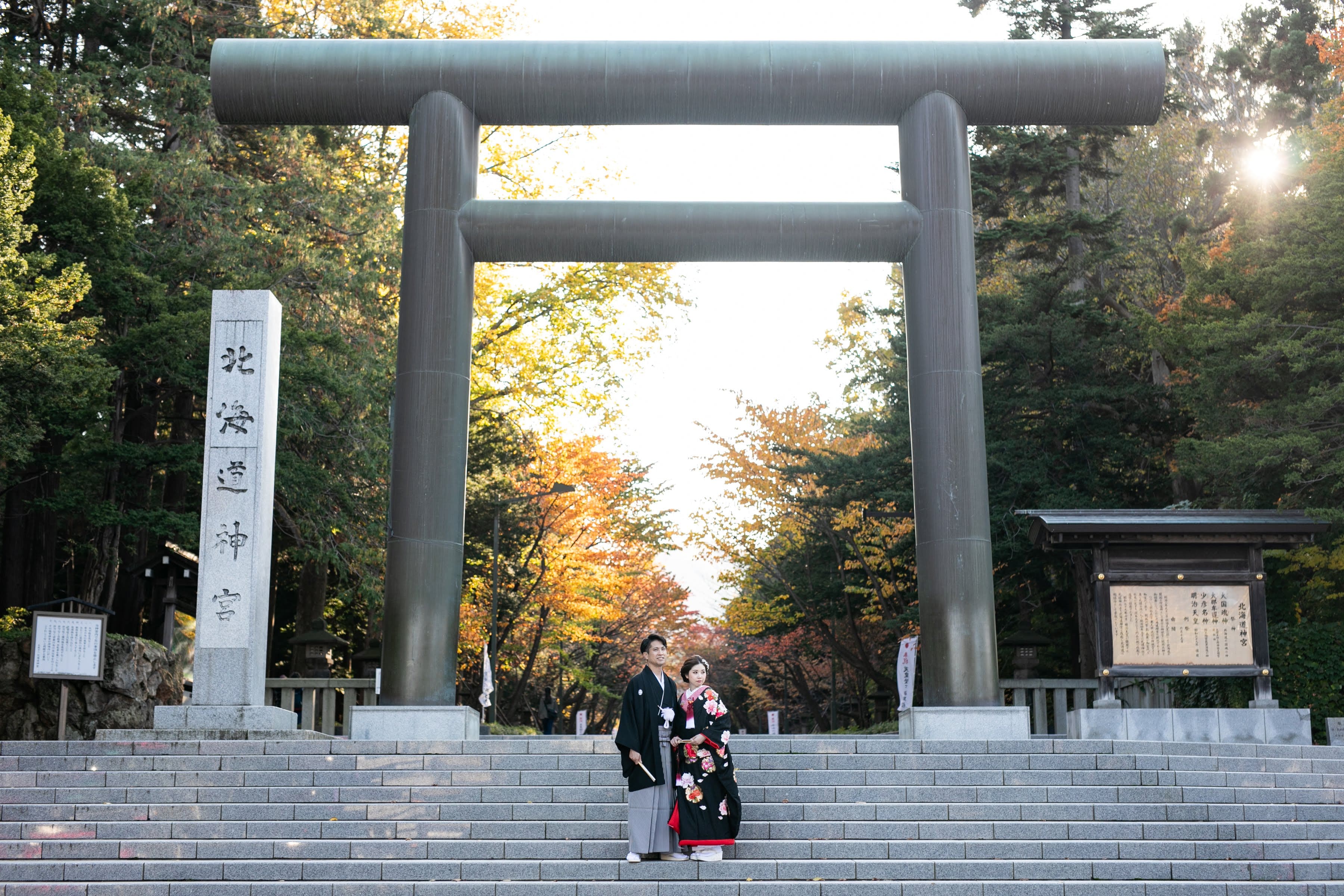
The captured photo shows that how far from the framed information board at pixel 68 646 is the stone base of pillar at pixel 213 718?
8.73 ft

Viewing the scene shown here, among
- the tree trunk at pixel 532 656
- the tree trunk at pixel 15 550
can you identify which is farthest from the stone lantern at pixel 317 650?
the tree trunk at pixel 532 656

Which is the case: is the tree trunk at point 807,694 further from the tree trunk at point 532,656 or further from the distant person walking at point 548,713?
the tree trunk at point 532,656

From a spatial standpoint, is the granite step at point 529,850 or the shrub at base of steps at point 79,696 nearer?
the granite step at point 529,850

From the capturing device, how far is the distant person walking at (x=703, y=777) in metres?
7.72

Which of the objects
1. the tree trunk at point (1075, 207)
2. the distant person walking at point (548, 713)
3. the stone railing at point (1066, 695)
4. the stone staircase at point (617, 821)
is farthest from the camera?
the distant person walking at point (548, 713)

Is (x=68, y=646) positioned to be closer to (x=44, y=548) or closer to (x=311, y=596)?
(x=44, y=548)

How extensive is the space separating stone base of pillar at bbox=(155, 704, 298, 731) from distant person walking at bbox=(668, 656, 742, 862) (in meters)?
4.72

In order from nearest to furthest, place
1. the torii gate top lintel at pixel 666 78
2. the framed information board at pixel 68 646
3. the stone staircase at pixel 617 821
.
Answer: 1. the stone staircase at pixel 617 821
2. the torii gate top lintel at pixel 666 78
3. the framed information board at pixel 68 646

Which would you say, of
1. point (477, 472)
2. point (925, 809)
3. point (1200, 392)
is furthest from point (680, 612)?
point (925, 809)

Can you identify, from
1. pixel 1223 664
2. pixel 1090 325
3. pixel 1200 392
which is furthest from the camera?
pixel 1090 325

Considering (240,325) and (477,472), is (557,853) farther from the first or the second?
(477,472)

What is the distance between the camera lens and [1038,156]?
23.2m

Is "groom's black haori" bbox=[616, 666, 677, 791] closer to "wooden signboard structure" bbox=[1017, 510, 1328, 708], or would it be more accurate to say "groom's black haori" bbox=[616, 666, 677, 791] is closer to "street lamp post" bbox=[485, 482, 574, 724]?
"wooden signboard structure" bbox=[1017, 510, 1328, 708]

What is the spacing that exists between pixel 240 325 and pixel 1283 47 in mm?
24347
